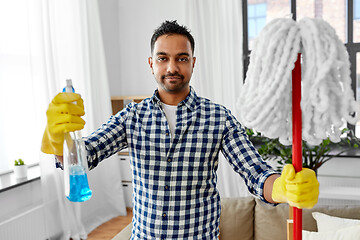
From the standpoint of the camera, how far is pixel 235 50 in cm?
Answer: 362

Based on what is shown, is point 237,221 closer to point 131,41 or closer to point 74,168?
point 74,168

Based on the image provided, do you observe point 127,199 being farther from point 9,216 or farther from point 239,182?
point 9,216

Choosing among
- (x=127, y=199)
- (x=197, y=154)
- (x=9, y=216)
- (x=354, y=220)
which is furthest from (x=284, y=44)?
(x=127, y=199)

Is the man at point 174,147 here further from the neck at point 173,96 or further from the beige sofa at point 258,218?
the beige sofa at point 258,218

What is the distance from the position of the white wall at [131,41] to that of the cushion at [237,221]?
218cm

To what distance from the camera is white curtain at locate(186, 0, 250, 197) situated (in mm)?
3627

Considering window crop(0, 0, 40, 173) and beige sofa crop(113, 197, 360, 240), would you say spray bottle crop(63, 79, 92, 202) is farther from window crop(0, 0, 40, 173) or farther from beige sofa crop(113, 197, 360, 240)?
window crop(0, 0, 40, 173)

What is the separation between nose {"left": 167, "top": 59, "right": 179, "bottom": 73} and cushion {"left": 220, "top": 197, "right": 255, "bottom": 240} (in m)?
1.25

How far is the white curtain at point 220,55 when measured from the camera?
363cm

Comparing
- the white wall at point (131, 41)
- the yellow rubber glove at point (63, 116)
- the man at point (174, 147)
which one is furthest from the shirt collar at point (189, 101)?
the white wall at point (131, 41)

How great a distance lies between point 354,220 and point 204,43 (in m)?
2.33

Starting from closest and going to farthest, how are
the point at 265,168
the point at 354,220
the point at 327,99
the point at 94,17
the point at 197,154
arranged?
the point at 327,99 < the point at 265,168 < the point at 197,154 < the point at 354,220 < the point at 94,17

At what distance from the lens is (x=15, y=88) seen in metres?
2.88

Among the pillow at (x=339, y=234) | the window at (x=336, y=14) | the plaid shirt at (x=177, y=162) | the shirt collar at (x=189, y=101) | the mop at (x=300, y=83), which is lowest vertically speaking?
the pillow at (x=339, y=234)
